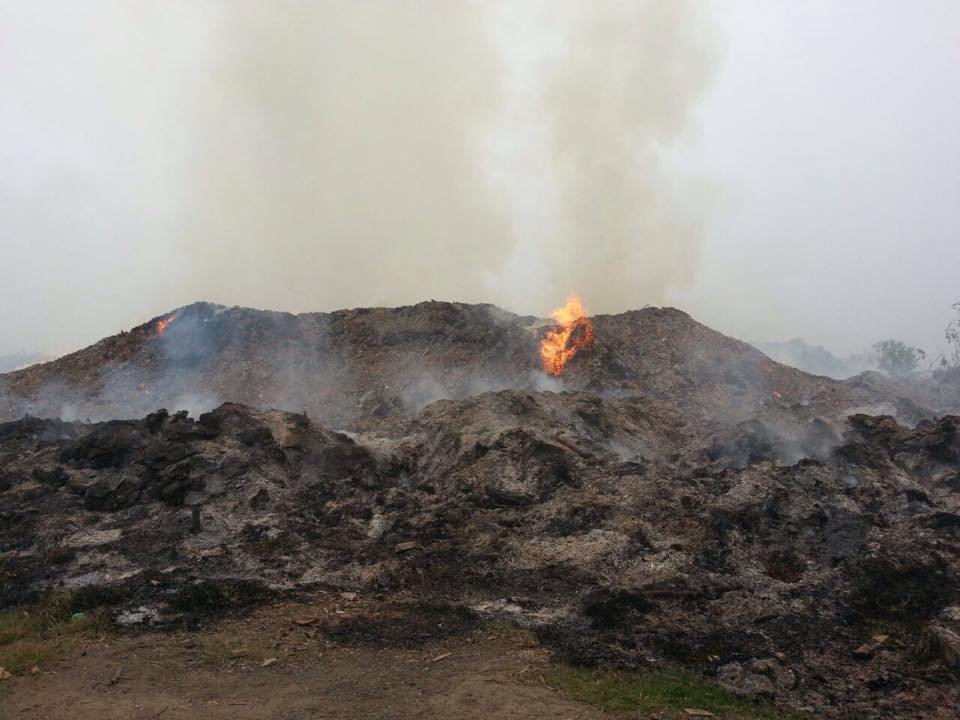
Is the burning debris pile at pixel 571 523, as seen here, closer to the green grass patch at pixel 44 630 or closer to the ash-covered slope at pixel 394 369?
the green grass patch at pixel 44 630

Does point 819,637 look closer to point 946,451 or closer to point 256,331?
point 946,451

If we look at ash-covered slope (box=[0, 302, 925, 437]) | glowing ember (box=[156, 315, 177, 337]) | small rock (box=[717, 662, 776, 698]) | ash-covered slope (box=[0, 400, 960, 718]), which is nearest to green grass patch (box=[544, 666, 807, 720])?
small rock (box=[717, 662, 776, 698])

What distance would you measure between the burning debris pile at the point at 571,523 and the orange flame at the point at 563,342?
650cm

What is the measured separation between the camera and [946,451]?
19.8m

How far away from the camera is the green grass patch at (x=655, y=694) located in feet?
27.8

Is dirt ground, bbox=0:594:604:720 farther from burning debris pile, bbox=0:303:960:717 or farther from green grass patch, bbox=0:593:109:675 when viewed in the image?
burning debris pile, bbox=0:303:960:717

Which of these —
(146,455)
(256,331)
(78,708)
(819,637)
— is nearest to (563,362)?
(256,331)

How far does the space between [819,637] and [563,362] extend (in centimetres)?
2224

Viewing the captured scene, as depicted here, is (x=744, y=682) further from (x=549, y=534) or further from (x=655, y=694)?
(x=549, y=534)

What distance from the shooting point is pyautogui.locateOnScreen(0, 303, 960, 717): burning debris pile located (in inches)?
414

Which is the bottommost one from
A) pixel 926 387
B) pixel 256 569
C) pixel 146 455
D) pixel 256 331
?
pixel 256 569

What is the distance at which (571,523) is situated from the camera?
15.1m

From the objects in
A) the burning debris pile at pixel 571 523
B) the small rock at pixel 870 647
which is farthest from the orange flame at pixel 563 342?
the small rock at pixel 870 647

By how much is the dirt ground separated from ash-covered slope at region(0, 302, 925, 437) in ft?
51.4
